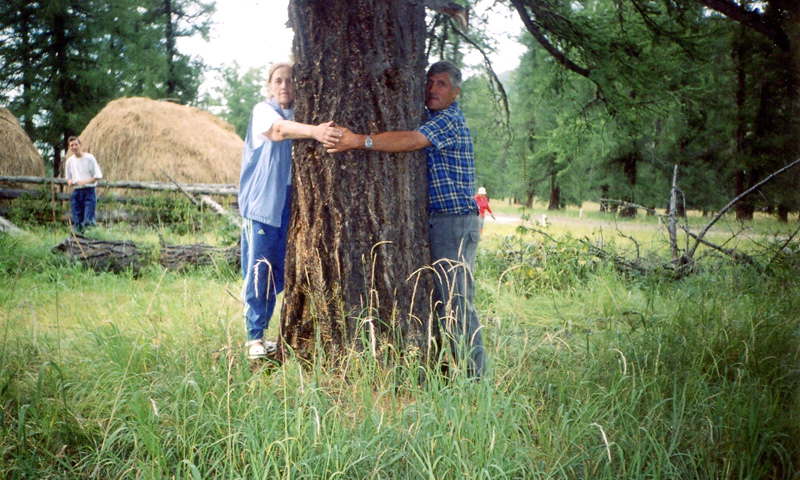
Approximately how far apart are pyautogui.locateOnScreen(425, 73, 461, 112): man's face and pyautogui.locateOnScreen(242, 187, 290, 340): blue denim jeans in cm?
115

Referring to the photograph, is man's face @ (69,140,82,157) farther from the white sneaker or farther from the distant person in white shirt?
the white sneaker

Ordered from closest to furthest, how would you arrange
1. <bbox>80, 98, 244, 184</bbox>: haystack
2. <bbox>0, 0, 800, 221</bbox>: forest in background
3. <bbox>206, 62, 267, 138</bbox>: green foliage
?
<bbox>0, 0, 800, 221</bbox>: forest in background < <bbox>80, 98, 244, 184</bbox>: haystack < <bbox>206, 62, 267, 138</bbox>: green foliage

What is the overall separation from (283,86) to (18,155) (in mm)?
11571

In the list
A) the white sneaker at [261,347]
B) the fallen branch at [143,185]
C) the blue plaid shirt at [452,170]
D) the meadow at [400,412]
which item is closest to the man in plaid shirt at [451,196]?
the blue plaid shirt at [452,170]

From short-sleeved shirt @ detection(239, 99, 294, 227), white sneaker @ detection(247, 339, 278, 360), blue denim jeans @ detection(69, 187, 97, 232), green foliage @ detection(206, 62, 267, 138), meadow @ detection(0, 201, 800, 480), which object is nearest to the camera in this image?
meadow @ detection(0, 201, 800, 480)

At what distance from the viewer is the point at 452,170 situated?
10.4ft

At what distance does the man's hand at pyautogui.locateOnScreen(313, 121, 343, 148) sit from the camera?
276 cm

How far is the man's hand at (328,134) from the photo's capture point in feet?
9.06

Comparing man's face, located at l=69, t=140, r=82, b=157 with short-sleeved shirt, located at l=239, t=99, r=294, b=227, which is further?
man's face, located at l=69, t=140, r=82, b=157

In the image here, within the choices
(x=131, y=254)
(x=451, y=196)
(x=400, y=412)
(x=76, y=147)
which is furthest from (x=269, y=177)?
(x=76, y=147)

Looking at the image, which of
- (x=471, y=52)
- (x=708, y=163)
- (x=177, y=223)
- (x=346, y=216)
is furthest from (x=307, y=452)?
(x=708, y=163)

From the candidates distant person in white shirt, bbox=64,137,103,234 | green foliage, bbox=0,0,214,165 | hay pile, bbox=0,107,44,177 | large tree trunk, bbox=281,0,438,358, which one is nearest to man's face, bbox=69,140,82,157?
distant person in white shirt, bbox=64,137,103,234

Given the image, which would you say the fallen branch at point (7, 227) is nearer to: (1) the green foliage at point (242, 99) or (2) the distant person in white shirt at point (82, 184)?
(2) the distant person in white shirt at point (82, 184)

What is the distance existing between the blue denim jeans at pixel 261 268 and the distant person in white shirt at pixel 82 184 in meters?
7.84
